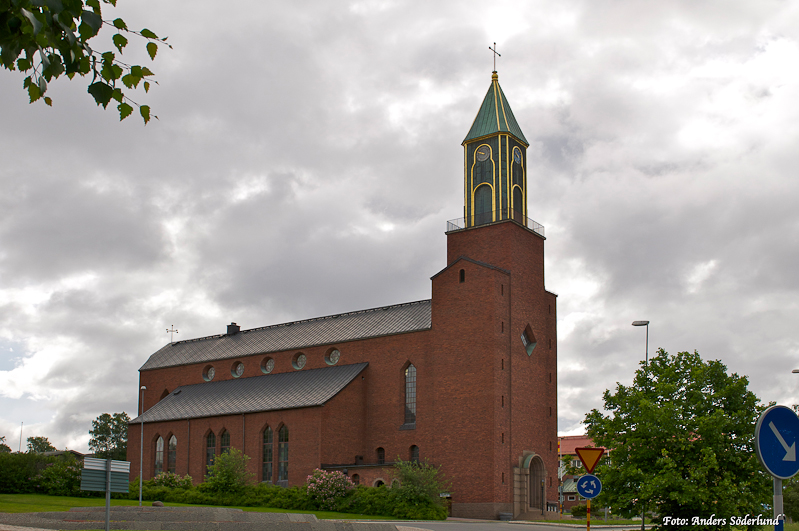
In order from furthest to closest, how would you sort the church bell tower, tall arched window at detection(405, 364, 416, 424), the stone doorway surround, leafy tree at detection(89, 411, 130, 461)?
leafy tree at detection(89, 411, 130, 461)
the church bell tower
tall arched window at detection(405, 364, 416, 424)
the stone doorway surround

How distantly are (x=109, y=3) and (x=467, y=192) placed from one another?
164 feet

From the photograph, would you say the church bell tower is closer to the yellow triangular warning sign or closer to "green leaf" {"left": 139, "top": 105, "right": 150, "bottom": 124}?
the yellow triangular warning sign

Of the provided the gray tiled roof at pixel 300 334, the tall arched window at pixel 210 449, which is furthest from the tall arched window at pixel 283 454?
the gray tiled roof at pixel 300 334

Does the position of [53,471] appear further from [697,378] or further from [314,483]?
[697,378]

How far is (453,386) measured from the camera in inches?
1922

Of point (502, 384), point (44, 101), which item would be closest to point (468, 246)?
point (502, 384)

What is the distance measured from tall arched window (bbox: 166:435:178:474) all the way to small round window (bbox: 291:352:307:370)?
11.1 metres

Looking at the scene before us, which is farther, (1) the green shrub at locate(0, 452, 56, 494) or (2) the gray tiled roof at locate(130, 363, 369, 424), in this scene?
(2) the gray tiled roof at locate(130, 363, 369, 424)

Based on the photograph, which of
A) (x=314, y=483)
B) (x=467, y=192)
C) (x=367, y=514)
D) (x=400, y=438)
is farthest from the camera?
(x=467, y=192)

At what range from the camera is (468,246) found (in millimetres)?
53031

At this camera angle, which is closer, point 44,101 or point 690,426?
point 44,101

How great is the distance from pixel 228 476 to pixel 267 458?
5.67 metres

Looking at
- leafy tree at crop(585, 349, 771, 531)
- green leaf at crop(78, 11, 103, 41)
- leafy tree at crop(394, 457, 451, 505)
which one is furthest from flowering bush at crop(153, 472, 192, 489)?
green leaf at crop(78, 11, 103, 41)

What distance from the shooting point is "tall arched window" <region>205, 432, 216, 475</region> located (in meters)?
57.5
